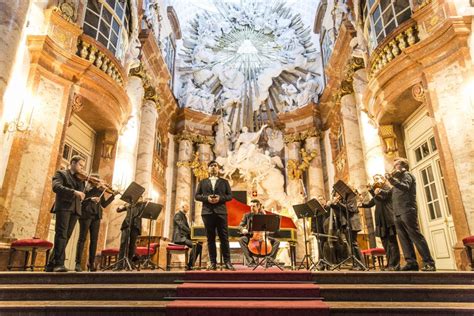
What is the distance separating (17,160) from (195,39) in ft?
46.9

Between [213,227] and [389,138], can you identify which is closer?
[213,227]

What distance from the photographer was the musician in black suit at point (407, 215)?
481 centimetres

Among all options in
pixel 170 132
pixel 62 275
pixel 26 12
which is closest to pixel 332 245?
pixel 62 275

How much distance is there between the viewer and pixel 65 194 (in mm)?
4930

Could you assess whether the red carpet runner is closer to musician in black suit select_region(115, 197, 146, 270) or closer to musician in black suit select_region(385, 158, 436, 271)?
musician in black suit select_region(385, 158, 436, 271)

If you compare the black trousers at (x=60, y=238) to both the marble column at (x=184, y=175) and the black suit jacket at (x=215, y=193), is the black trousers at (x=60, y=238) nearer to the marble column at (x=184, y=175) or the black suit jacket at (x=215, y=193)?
the black suit jacket at (x=215, y=193)

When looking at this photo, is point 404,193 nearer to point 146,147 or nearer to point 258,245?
point 258,245

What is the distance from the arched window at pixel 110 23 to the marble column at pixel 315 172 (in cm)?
907

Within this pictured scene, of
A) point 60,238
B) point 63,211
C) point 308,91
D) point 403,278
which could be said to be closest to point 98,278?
point 60,238

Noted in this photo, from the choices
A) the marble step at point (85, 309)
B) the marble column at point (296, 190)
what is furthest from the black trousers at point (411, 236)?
the marble column at point (296, 190)

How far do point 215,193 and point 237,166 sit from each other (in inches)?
388

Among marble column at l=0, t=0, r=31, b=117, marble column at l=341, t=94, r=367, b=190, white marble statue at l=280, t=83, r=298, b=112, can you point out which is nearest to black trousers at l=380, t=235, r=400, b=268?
marble column at l=341, t=94, r=367, b=190

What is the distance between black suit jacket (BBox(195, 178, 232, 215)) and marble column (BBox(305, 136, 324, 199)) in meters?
9.77

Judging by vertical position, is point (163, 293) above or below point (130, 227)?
below
